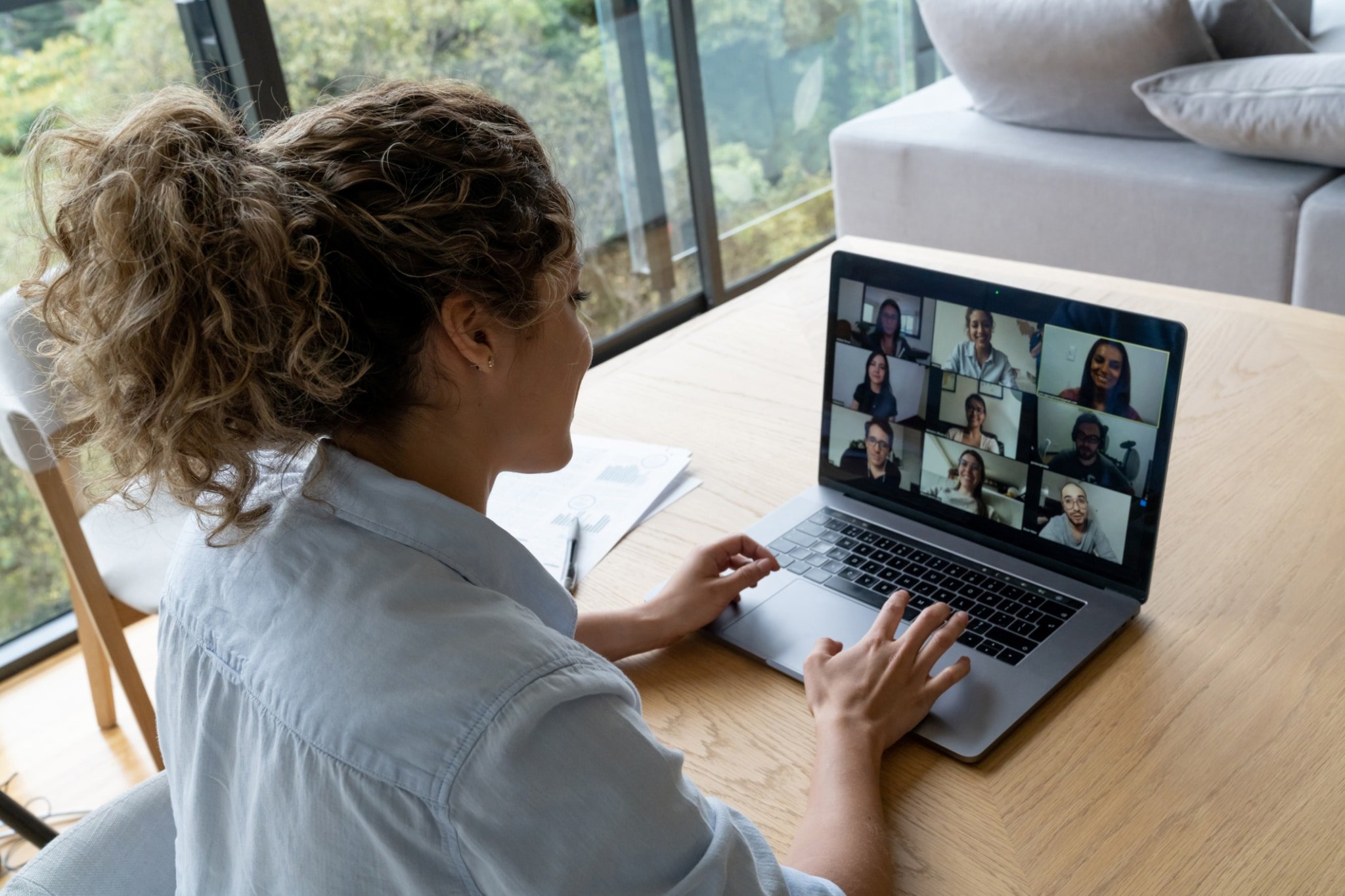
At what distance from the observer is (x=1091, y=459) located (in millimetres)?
892

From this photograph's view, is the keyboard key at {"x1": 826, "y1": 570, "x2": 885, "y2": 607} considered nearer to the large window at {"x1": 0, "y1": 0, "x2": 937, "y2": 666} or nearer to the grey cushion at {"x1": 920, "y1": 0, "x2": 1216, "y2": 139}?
the large window at {"x1": 0, "y1": 0, "x2": 937, "y2": 666}

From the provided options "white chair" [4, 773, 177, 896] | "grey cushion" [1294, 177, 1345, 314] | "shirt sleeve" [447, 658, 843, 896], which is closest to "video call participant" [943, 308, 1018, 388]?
"shirt sleeve" [447, 658, 843, 896]

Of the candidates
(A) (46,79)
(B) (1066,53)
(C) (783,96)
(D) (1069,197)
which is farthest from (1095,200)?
(A) (46,79)

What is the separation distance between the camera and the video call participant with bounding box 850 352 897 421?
3.35 feet

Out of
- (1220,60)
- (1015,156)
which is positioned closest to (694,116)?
(1015,156)

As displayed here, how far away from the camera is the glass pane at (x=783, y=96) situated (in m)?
3.26

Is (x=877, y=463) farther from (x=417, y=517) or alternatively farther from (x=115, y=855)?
(x=115, y=855)

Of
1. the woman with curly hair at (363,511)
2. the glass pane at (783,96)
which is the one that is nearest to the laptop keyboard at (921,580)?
the woman with curly hair at (363,511)

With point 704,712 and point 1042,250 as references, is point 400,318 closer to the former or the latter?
point 704,712

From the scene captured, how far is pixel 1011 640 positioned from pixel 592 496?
46 centimetres

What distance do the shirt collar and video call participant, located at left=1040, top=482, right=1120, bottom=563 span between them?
445 mm

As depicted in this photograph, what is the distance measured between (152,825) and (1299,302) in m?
1.96

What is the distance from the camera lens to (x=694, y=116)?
10.4 feet

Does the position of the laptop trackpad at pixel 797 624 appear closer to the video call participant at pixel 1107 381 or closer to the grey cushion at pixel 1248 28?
the video call participant at pixel 1107 381
